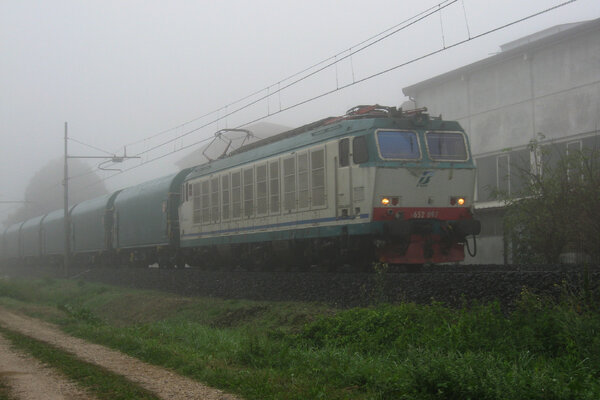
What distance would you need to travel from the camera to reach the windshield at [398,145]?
578 inches

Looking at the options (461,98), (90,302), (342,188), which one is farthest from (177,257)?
(461,98)

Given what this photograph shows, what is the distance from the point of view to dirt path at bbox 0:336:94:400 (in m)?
7.32

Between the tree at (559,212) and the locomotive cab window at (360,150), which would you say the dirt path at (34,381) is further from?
the tree at (559,212)

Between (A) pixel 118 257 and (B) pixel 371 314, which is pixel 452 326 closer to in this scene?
(B) pixel 371 314

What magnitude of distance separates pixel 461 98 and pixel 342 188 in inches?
763

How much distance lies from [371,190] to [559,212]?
275 inches

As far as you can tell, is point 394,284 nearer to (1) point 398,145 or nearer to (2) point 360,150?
(2) point 360,150

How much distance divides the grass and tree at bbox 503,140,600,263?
13059 mm

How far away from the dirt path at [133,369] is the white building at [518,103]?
17283 millimetres

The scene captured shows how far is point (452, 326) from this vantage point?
30.3 ft

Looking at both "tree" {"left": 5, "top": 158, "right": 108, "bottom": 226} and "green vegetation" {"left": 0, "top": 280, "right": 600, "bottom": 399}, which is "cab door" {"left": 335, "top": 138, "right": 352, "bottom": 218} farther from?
"tree" {"left": 5, "top": 158, "right": 108, "bottom": 226}

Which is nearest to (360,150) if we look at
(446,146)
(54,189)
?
(446,146)

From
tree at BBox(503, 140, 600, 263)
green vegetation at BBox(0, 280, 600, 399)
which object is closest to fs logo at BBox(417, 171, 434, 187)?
green vegetation at BBox(0, 280, 600, 399)

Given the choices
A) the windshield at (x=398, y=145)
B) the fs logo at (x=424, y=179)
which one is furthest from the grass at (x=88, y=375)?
the fs logo at (x=424, y=179)
